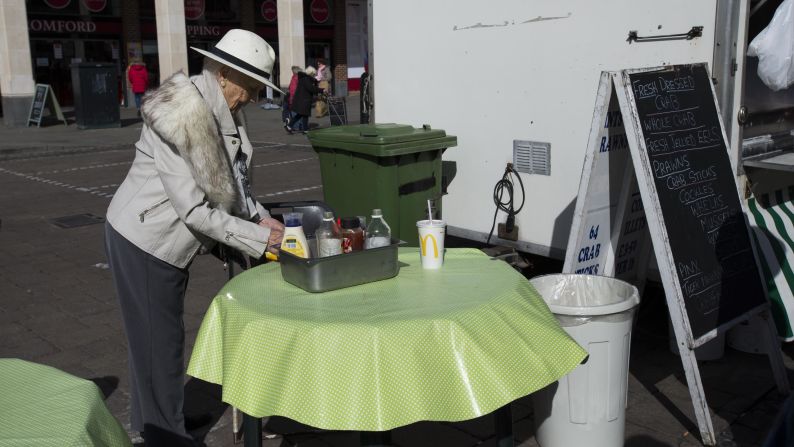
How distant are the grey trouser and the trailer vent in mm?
2597

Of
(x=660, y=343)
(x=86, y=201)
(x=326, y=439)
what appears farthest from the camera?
(x=86, y=201)

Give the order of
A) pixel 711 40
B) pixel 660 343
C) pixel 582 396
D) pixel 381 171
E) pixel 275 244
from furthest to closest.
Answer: pixel 381 171 → pixel 660 343 → pixel 711 40 → pixel 582 396 → pixel 275 244

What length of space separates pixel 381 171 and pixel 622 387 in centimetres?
270

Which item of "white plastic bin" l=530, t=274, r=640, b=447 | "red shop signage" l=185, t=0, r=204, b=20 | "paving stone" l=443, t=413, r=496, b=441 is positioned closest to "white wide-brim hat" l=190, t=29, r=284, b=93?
"white plastic bin" l=530, t=274, r=640, b=447

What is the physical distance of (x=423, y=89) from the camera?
6102 mm

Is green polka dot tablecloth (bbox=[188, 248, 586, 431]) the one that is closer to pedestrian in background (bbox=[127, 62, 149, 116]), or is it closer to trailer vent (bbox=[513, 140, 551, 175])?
trailer vent (bbox=[513, 140, 551, 175])

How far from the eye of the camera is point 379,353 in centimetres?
250

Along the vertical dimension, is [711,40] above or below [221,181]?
above

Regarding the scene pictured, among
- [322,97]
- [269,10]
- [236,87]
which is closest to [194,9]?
[269,10]

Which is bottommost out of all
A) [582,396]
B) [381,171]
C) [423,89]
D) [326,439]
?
[326,439]

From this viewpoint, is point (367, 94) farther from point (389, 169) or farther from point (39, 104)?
point (39, 104)

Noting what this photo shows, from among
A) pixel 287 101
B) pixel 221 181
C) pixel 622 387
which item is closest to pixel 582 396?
pixel 622 387

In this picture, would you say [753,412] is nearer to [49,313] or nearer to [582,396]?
[582,396]

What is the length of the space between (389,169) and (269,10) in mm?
25971
